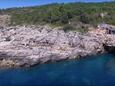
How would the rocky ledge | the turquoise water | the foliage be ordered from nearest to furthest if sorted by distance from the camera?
A: 1. the turquoise water
2. the rocky ledge
3. the foliage

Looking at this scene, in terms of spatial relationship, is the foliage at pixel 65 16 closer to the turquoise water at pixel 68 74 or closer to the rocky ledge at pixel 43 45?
the rocky ledge at pixel 43 45

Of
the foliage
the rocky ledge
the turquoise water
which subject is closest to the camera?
the turquoise water

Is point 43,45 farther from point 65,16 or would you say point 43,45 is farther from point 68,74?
point 65,16

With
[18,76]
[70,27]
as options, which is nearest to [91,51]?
[70,27]

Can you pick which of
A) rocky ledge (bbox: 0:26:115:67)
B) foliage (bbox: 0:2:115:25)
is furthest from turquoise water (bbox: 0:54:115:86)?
foliage (bbox: 0:2:115:25)

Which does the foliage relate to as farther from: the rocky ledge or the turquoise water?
the turquoise water

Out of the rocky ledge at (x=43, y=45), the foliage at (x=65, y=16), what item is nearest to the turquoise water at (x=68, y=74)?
the rocky ledge at (x=43, y=45)

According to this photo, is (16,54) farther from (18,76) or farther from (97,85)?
(97,85)
